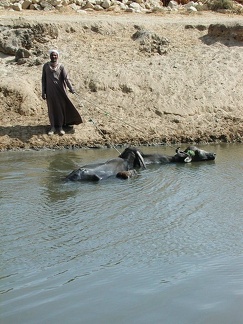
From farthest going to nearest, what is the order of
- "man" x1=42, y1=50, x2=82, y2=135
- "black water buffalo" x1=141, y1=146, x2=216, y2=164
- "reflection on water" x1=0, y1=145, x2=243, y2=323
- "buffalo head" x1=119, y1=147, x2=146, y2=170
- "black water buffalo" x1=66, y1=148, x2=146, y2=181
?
"man" x1=42, y1=50, x2=82, y2=135 → "black water buffalo" x1=141, y1=146, x2=216, y2=164 → "buffalo head" x1=119, y1=147, x2=146, y2=170 → "black water buffalo" x1=66, y1=148, x2=146, y2=181 → "reflection on water" x1=0, y1=145, x2=243, y2=323

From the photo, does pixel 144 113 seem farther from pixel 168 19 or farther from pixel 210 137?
pixel 168 19

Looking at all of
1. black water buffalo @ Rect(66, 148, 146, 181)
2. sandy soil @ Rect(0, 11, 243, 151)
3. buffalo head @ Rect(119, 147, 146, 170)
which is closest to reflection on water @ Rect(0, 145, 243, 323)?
black water buffalo @ Rect(66, 148, 146, 181)

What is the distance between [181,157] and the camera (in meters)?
12.7

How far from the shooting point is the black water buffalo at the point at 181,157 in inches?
494

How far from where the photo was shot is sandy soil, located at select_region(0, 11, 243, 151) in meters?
15.4

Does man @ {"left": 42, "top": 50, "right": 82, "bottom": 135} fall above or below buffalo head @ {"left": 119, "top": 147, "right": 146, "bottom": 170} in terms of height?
above

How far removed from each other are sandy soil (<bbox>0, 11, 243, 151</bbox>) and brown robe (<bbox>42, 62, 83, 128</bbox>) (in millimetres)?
334

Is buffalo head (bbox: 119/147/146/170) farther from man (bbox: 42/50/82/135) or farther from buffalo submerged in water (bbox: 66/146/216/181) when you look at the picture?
man (bbox: 42/50/82/135)

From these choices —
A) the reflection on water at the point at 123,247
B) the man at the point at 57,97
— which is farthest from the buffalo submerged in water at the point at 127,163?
the man at the point at 57,97

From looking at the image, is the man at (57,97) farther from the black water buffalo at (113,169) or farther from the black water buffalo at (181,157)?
the black water buffalo at (113,169)

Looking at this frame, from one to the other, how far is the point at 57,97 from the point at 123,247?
25.1 feet

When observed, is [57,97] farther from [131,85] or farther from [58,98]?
[131,85]

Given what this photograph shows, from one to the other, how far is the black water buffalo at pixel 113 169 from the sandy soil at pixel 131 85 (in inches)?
116

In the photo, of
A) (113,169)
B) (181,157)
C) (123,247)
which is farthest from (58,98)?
(123,247)
